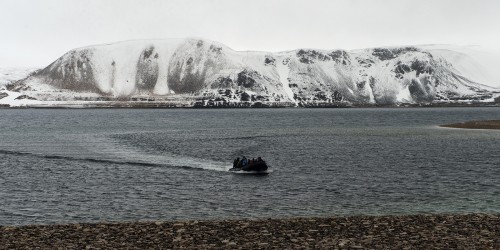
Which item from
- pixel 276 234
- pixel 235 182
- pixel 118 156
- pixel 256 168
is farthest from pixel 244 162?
pixel 276 234

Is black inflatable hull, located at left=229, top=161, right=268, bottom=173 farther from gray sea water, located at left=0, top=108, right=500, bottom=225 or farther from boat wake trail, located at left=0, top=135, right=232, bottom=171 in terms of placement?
boat wake trail, located at left=0, top=135, right=232, bottom=171

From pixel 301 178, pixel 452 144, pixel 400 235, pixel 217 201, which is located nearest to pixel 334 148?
pixel 452 144

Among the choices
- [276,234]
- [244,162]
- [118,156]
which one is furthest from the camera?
[118,156]

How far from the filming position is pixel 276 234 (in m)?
29.4

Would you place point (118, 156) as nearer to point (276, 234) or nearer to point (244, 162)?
Result: point (244, 162)

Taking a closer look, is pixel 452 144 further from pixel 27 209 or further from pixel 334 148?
pixel 27 209

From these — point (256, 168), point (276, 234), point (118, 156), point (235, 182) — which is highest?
point (276, 234)

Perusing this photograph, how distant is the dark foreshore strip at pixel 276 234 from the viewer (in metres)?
26.7

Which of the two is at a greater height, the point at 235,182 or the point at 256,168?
the point at 256,168

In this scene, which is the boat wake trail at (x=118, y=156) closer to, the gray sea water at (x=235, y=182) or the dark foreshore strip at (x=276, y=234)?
the gray sea water at (x=235, y=182)

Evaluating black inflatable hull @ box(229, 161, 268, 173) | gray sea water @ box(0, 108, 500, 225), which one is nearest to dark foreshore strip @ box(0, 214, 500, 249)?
gray sea water @ box(0, 108, 500, 225)

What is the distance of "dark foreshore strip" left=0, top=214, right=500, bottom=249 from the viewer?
2666 cm

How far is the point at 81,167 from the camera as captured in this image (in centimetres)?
7281

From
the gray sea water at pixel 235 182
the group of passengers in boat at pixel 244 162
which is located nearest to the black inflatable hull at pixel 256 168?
the group of passengers in boat at pixel 244 162
